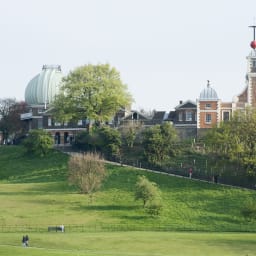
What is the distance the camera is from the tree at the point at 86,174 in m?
86.2

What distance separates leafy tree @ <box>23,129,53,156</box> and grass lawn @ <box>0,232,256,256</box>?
3464 centimetres

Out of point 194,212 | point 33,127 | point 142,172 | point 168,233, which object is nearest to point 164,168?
point 142,172

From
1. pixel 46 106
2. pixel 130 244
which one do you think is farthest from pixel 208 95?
pixel 130 244

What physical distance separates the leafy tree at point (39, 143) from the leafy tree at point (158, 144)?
41.2ft

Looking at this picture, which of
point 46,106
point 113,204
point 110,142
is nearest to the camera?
point 113,204

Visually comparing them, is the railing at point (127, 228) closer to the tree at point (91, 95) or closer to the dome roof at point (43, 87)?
the tree at point (91, 95)

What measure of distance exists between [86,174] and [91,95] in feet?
75.6

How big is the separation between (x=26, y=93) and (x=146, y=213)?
54396mm

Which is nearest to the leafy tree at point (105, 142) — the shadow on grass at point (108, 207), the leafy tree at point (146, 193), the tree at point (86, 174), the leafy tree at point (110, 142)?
the leafy tree at point (110, 142)

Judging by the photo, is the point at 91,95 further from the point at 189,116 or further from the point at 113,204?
the point at 113,204

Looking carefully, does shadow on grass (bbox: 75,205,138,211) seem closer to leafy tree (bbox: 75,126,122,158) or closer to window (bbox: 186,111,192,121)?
leafy tree (bbox: 75,126,122,158)

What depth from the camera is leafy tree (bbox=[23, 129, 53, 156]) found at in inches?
4117

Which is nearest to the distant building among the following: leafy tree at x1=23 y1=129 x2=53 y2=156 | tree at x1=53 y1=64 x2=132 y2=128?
tree at x1=53 y1=64 x2=132 y2=128

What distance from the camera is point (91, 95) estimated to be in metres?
108
